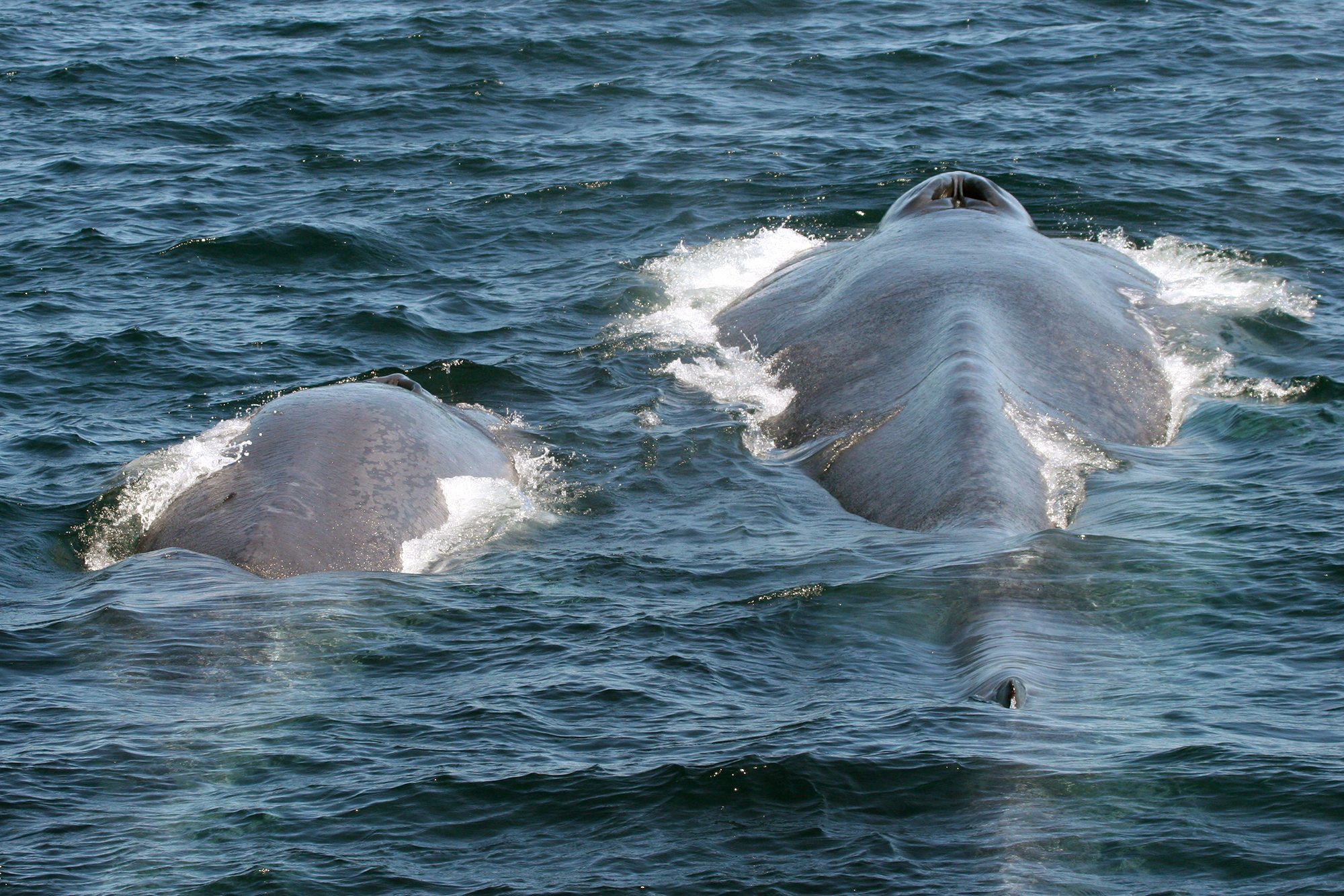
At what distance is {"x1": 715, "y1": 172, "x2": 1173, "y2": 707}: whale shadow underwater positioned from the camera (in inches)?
531

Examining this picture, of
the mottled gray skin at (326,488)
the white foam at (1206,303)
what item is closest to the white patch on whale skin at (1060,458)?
the white foam at (1206,303)

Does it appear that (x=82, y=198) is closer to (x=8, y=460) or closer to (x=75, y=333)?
(x=75, y=333)

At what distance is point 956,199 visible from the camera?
20844 millimetres

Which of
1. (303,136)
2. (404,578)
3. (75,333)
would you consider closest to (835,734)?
(404,578)

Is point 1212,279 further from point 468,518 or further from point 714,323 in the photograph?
point 468,518

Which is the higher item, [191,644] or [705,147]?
[705,147]

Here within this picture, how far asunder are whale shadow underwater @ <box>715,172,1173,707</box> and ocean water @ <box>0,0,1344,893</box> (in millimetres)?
380

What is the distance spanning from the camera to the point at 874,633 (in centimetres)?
1191

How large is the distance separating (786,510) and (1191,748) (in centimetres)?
537

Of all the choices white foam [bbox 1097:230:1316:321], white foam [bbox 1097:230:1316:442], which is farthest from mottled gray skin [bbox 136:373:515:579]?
white foam [bbox 1097:230:1316:321]

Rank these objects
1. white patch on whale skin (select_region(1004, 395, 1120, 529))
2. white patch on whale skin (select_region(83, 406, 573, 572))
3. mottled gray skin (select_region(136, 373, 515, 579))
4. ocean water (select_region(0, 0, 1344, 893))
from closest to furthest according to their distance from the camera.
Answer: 1. ocean water (select_region(0, 0, 1344, 893))
2. mottled gray skin (select_region(136, 373, 515, 579))
3. white patch on whale skin (select_region(1004, 395, 1120, 529))
4. white patch on whale skin (select_region(83, 406, 573, 572))

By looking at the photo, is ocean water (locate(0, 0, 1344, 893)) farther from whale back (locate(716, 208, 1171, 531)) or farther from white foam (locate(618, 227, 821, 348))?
whale back (locate(716, 208, 1171, 531))

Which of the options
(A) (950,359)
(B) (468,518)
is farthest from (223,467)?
(A) (950,359)

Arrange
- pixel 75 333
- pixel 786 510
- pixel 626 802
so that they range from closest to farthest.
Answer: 1. pixel 626 802
2. pixel 786 510
3. pixel 75 333
